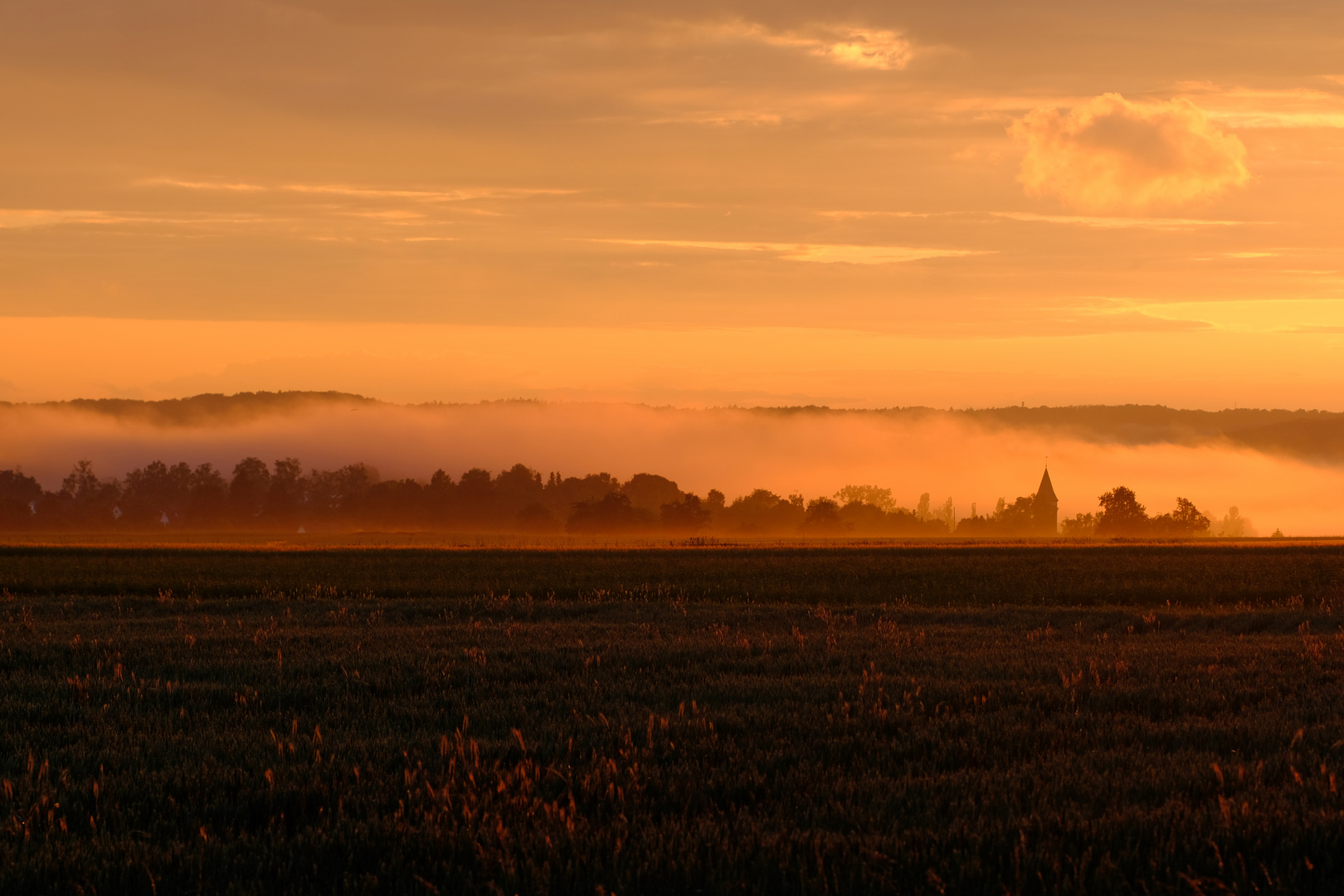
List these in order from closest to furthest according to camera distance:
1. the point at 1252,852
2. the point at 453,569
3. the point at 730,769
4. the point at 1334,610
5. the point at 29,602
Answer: the point at 1252,852 < the point at 730,769 < the point at 1334,610 < the point at 29,602 < the point at 453,569

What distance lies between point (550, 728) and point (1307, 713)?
735 cm

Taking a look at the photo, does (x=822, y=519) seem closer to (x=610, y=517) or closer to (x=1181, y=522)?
(x=610, y=517)

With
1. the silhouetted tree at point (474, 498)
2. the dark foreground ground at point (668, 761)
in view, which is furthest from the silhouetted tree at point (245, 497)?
the dark foreground ground at point (668, 761)

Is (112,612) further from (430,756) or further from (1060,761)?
(1060,761)

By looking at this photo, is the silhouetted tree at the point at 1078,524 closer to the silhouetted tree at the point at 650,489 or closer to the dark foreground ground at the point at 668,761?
the silhouetted tree at the point at 650,489

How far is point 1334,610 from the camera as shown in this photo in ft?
90.0

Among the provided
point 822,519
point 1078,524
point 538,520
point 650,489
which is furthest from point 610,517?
point 1078,524

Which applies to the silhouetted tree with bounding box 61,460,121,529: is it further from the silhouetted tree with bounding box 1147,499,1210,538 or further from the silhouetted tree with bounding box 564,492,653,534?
the silhouetted tree with bounding box 1147,499,1210,538

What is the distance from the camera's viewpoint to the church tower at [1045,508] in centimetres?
17768

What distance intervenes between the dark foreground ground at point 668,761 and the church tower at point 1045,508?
16571 centimetres

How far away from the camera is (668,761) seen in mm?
8828

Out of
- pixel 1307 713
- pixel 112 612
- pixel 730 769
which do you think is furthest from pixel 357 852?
pixel 112 612

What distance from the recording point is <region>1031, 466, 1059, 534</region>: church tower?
583 ft

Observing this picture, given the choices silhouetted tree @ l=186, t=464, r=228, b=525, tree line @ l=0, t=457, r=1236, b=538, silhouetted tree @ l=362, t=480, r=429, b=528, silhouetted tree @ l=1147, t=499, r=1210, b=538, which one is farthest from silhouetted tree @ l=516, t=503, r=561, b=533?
silhouetted tree @ l=1147, t=499, r=1210, b=538
